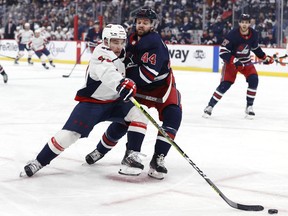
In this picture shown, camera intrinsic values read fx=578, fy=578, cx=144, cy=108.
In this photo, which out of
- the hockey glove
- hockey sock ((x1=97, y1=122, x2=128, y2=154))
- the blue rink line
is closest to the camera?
hockey sock ((x1=97, y1=122, x2=128, y2=154))

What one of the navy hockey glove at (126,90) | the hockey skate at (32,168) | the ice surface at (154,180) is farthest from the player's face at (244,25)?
the hockey skate at (32,168)

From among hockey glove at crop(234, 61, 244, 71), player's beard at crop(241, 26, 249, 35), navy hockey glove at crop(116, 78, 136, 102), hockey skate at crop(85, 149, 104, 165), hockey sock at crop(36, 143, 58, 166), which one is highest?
player's beard at crop(241, 26, 249, 35)

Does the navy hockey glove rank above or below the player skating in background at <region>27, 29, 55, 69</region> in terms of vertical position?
above

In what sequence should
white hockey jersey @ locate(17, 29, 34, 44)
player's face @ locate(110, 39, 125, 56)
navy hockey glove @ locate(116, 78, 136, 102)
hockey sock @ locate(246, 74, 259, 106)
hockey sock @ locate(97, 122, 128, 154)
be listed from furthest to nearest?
white hockey jersey @ locate(17, 29, 34, 44)
hockey sock @ locate(246, 74, 259, 106)
hockey sock @ locate(97, 122, 128, 154)
player's face @ locate(110, 39, 125, 56)
navy hockey glove @ locate(116, 78, 136, 102)

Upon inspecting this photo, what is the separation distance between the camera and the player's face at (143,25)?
3.54m

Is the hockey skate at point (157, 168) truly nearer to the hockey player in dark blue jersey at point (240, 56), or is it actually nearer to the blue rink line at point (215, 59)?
the hockey player in dark blue jersey at point (240, 56)

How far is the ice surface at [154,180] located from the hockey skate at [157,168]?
1.6 inches

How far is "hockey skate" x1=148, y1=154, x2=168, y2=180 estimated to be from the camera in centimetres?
350

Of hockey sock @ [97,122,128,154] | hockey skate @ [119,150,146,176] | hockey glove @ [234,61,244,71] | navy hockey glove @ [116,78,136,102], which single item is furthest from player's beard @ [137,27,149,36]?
hockey glove @ [234,61,244,71]

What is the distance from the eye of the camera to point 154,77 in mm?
3510

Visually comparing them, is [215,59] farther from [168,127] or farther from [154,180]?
[154,180]

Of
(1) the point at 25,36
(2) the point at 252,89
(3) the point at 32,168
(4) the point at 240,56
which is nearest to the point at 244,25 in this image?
(4) the point at 240,56

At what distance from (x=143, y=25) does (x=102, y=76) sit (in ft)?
1.49

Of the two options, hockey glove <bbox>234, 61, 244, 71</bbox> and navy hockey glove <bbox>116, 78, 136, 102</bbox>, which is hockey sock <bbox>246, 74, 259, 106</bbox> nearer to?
hockey glove <bbox>234, 61, 244, 71</bbox>
